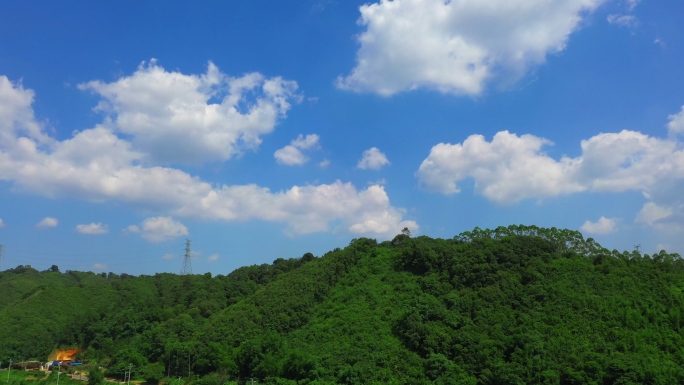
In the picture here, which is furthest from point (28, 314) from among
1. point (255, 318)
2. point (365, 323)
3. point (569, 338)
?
point (569, 338)

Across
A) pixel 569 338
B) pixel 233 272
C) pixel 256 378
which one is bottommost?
pixel 256 378

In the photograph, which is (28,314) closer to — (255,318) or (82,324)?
(82,324)

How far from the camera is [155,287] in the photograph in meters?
80.1

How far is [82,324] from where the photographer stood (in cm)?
6469

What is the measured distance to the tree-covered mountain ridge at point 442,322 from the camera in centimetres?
3372

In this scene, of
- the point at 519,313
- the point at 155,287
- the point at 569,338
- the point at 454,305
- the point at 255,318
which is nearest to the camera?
the point at 569,338

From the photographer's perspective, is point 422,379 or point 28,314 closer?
point 422,379

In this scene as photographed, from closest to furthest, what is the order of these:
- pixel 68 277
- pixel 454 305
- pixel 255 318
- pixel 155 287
Answer: pixel 454 305, pixel 255 318, pixel 155 287, pixel 68 277

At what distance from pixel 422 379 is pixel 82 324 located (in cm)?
5068

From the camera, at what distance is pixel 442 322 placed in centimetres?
3938

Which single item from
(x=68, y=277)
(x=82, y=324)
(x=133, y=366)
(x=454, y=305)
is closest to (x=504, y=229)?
(x=454, y=305)

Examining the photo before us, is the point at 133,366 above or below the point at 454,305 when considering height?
below

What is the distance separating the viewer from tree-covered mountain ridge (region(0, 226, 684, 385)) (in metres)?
33.7

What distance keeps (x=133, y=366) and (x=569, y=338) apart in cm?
4118
